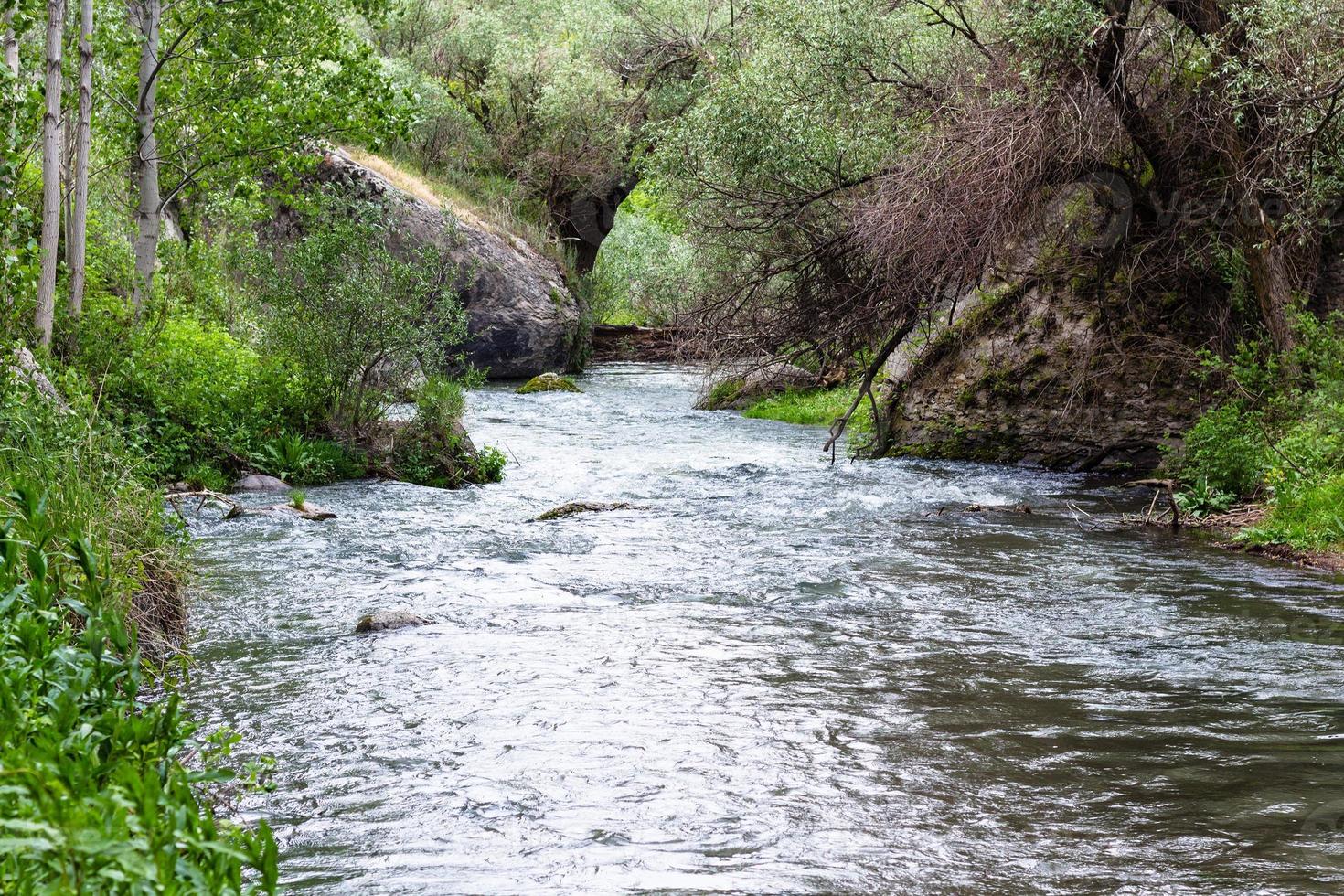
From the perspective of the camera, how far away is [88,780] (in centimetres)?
292

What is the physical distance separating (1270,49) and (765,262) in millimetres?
7816

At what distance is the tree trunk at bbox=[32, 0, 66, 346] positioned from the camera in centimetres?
1213

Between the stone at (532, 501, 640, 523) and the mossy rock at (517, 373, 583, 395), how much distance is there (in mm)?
13702

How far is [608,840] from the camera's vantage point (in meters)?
5.19

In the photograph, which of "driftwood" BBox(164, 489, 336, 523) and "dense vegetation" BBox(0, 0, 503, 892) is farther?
"driftwood" BBox(164, 489, 336, 523)

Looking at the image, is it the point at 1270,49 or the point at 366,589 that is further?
the point at 1270,49

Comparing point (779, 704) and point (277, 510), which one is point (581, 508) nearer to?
point (277, 510)

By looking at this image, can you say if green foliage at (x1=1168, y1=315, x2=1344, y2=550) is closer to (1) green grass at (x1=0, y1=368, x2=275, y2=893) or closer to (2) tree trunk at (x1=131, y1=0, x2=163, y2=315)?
(1) green grass at (x1=0, y1=368, x2=275, y2=893)

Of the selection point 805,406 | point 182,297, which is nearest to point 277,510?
point 182,297

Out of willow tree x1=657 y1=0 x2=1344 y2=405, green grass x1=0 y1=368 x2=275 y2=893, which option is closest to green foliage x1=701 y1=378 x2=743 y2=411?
willow tree x1=657 y1=0 x2=1344 y2=405

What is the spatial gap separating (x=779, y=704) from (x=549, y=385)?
21882 millimetres

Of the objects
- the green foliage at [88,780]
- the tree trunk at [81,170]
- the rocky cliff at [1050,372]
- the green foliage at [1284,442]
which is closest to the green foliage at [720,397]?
the rocky cliff at [1050,372]

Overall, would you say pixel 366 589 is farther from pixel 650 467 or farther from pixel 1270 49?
pixel 1270 49

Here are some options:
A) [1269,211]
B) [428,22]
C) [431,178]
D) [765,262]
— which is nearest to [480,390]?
[431,178]
